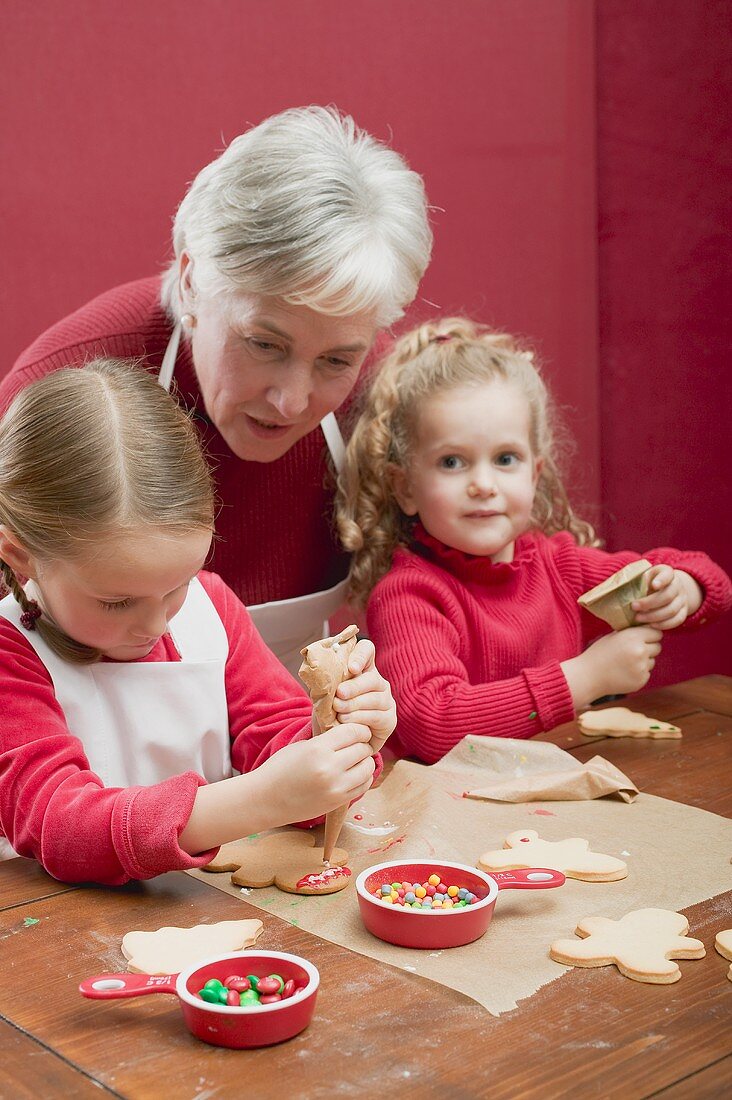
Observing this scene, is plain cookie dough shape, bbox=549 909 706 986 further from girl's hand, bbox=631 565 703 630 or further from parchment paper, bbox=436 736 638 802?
girl's hand, bbox=631 565 703 630

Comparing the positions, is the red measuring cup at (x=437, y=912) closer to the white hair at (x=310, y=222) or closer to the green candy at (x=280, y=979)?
the green candy at (x=280, y=979)

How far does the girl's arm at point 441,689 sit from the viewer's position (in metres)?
1.60

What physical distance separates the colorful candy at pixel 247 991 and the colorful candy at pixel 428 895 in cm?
15

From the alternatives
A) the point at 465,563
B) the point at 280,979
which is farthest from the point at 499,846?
the point at 465,563

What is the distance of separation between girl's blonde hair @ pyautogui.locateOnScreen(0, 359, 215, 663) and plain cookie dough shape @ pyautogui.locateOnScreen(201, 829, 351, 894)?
33cm

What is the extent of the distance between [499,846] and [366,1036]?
397mm

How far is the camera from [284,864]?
46.4 inches

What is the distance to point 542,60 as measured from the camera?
3.02 m

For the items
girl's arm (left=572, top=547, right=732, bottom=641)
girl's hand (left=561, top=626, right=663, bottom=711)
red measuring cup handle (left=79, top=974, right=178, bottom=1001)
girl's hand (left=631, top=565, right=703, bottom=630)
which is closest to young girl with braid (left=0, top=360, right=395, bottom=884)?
red measuring cup handle (left=79, top=974, right=178, bottom=1001)

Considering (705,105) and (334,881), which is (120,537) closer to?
(334,881)

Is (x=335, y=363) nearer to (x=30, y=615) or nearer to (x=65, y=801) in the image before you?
(x=30, y=615)

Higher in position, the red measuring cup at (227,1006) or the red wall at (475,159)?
the red wall at (475,159)

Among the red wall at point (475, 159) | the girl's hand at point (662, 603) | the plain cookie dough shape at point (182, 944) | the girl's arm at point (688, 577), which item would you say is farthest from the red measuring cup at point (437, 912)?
the red wall at point (475, 159)

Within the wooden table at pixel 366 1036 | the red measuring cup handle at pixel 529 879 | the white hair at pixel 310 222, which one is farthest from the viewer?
the white hair at pixel 310 222
